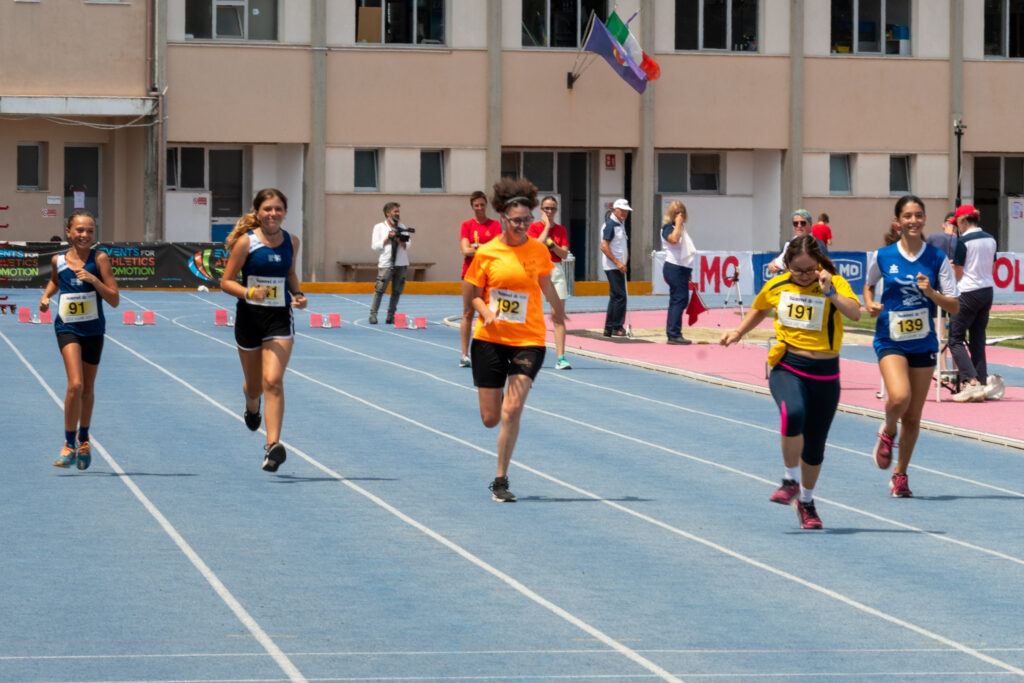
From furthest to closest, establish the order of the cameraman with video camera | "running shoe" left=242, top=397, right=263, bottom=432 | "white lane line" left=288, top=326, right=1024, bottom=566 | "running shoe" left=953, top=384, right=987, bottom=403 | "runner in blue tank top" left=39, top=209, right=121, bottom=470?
1. the cameraman with video camera
2. "running shoe" left=953, top=384, right=987, bottom=403
3. "running shoe" left=242, top=397, right=263, bottom=432
4. "runner in blue tank top" left=39, top=209, right=121, bottom=470
5. "white lane line" left=288, top=326, right=1024, bottom=566

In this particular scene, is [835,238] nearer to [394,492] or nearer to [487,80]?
[487,80]

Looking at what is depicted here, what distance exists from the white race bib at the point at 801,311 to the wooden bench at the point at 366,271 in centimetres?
3189

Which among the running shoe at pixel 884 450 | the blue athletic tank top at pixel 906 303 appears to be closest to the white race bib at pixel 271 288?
the blue athletic tank top at pixel 906 303

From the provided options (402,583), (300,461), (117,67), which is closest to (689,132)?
(117,67)

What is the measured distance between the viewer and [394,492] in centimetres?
1198

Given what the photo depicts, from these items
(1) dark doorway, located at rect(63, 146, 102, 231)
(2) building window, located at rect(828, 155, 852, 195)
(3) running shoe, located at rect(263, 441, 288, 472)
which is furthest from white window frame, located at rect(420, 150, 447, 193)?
(3) running shoe, located at rect(263, 441, 288, 472)

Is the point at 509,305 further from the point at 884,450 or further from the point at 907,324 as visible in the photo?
the point at 884,450

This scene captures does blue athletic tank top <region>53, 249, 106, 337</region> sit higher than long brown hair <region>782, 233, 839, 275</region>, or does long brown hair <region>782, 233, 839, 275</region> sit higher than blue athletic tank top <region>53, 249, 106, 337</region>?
long brown hair <region>782, 233, 839, 275</region>

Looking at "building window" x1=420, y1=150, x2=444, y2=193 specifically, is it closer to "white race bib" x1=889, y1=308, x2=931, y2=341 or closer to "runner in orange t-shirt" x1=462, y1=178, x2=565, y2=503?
"runner in orange t-shirt" x1=462, y1=178, x2=565, y2=503

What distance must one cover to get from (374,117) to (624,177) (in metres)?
6.54

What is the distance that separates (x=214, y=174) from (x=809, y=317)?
33.8 metres

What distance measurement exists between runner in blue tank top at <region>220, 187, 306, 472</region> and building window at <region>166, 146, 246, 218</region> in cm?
3102

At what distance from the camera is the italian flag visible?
41.5 meters

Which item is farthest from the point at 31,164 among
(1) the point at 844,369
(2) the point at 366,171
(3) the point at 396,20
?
(1) the point at 844,369
